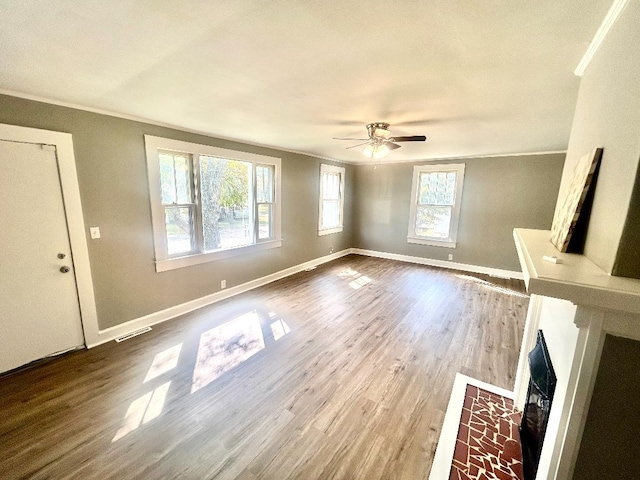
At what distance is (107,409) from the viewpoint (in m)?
1.95

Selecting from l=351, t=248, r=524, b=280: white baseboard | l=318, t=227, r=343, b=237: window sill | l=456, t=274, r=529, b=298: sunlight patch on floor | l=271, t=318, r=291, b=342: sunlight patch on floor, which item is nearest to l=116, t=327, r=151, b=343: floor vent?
l=271, t=318, r=291, b=342: sunlight patch on floor

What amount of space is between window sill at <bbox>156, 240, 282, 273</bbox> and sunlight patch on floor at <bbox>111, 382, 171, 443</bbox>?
5.02 feet

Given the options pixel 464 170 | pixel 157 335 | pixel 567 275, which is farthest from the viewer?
pixel 464 170

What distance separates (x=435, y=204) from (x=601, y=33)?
193 inches

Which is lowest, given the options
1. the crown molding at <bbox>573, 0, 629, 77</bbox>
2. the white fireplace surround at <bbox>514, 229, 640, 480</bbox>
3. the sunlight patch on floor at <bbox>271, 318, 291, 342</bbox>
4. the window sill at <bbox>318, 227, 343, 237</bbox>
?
the sunlight patch on floor at <bbox>271, 318, 291, 342</bbox>

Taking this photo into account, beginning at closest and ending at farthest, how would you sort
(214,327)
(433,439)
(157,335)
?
(433,439) → (157,335) → (214,327)

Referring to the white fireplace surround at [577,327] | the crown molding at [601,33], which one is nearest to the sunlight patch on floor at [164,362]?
the white fireplace surround at [577,327]

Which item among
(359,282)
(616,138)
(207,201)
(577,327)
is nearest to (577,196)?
(616,138)

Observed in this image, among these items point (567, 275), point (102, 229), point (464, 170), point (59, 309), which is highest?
point (464, 170)

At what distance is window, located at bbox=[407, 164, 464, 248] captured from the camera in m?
5.61

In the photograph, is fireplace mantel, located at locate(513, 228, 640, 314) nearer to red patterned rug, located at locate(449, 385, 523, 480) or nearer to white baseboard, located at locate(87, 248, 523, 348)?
red patterned rug, located at locate(449, 385, 523, 480)

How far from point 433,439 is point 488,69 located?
8.00 ft

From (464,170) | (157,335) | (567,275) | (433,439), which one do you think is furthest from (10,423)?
(464,170)

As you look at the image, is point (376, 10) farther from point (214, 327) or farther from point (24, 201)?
point (214, 327)
